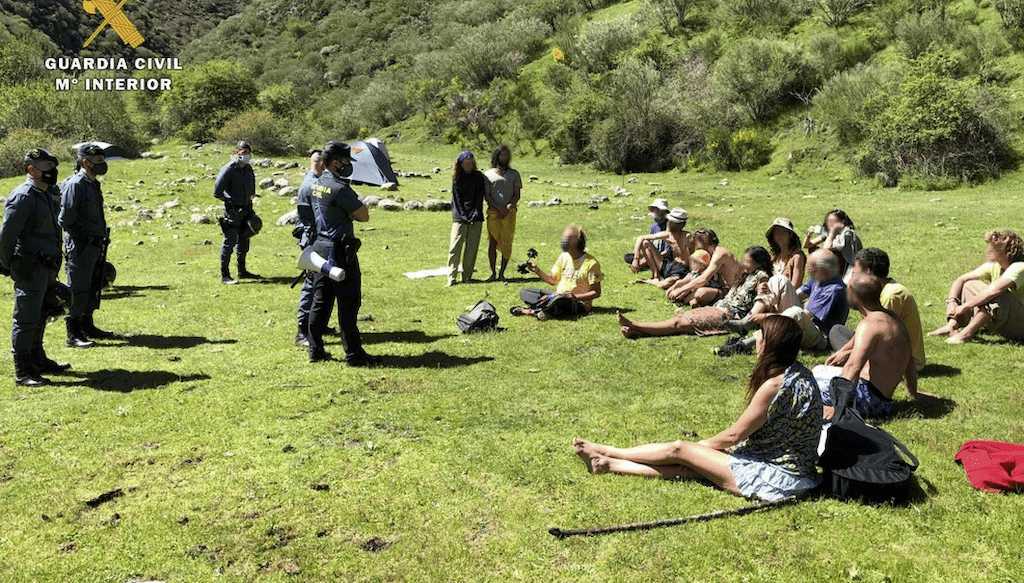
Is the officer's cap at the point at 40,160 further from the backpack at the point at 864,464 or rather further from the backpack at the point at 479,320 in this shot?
the backpack at the point at 864,464

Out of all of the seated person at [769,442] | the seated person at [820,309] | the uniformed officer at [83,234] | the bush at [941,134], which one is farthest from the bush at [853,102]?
the uniformed officer at [83,234]

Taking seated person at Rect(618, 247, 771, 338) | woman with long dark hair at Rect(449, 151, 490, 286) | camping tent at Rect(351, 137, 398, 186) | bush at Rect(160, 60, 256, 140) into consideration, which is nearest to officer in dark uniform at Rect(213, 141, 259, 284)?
woman with long dark hair at Rect(449, 151, 490, 286)

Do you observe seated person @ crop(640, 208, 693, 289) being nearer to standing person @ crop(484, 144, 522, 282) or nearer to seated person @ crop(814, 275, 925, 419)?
standing person @ crop(484, 144, 522, 282)

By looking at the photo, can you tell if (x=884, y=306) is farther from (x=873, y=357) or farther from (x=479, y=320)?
(x=479, y=320)

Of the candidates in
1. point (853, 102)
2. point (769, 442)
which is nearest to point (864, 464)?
point (769, 442)

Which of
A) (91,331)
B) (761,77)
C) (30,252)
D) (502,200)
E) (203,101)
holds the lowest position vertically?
(91,331)

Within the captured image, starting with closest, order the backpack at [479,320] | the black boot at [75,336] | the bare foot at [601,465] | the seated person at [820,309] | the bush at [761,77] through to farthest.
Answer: the bare foot at [601,465] < the seated person at [820,309] < the black boot at [75,336] < the backpack at [479,320] < the bush at [761,77]

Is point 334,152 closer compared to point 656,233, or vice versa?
point 334,152

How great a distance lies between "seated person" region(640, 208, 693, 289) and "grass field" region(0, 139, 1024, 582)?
4.16ft

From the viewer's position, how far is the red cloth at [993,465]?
5.38 m

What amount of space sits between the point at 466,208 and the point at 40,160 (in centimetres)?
675

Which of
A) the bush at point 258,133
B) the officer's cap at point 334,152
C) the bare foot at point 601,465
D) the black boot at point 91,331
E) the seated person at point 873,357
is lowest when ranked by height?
the bare foot at point 601,465

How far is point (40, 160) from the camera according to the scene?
8062mm

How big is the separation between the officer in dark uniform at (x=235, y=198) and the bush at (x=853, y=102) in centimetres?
2271
